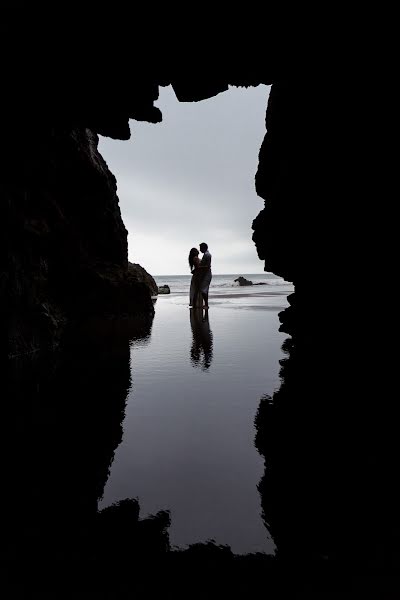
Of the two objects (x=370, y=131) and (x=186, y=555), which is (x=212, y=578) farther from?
(x=370, y=131)

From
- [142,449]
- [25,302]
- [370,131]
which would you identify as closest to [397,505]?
[142,449]

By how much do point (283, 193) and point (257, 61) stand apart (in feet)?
7.01

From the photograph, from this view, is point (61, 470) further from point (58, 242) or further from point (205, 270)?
point (205, 270)

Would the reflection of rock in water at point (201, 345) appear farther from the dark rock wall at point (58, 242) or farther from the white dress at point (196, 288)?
the white dress at point (196, 288)

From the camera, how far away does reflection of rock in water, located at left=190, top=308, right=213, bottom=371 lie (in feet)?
21.7

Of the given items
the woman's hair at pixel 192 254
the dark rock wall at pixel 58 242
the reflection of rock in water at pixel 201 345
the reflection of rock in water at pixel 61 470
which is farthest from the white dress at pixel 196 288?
the reflection of rock in water at pixel 61 470

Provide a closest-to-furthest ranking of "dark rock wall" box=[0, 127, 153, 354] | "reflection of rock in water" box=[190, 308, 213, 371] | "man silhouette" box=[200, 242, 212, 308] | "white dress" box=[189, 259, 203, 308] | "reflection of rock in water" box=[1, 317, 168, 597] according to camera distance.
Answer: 1. "reflection of rock in water" box=[1, 317, 168, 597]
2. "reflection of rock in water" box=[190, 308, 213, 371]
3. "dark rock wall" box=[0, 127, 153, 354]
4. "man silhouette" box=[200, 242, 212, 308]
5. "white dress" box=[189, 259, 203, 308]

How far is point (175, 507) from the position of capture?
8.07 feet

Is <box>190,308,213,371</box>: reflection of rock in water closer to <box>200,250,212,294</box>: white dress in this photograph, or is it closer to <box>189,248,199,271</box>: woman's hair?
<box>200,250,212,294</box>: white dress

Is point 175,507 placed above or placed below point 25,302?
below

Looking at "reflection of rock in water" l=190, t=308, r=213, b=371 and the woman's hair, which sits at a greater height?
the woman's hair

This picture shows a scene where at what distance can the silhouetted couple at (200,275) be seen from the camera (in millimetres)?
17125

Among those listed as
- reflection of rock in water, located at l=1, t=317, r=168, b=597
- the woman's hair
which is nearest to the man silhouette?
the woman's hair

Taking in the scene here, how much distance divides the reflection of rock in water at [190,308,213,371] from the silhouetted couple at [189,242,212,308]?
4739mm
